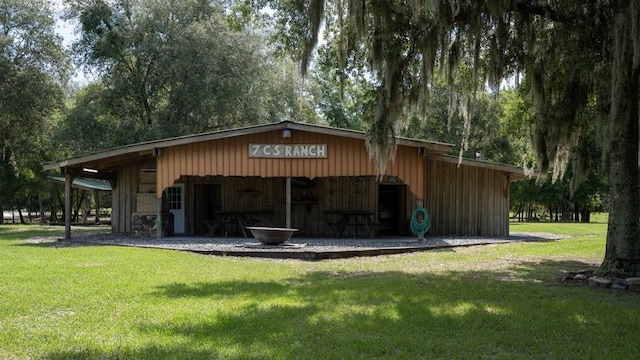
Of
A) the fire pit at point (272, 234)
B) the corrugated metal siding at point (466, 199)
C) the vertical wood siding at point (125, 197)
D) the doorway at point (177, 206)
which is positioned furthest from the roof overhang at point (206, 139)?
the fire pit at point (272, 234)

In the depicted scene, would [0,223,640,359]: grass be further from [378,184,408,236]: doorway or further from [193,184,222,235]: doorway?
[193,184,222,235]: doorway

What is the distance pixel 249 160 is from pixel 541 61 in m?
8.39

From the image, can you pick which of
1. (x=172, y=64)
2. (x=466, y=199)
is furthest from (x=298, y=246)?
(x=172, y=64)

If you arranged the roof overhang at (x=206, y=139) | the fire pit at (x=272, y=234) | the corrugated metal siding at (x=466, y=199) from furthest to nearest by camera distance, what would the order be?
1. the corrugated metal siding at (x=466, y=199)
2. the roof overhang at (x=206, y=139)
3. the fire pit at (x=272, y=234)

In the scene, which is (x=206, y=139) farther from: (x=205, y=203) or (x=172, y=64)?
(x=172, y=64)

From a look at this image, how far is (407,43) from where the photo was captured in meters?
10.6

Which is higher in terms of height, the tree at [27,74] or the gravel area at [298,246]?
the tree at [27,74]

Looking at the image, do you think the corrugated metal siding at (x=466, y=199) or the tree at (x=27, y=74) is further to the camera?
the tree at (x=27, y=74)

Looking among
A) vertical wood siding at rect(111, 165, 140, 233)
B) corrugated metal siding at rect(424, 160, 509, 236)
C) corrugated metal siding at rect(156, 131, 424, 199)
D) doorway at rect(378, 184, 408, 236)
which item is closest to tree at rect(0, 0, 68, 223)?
vertical wood siding at rect(111, 165, 140, 233)

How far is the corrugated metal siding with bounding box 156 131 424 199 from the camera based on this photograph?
51.5 feet

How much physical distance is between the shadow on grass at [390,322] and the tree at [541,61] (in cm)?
216

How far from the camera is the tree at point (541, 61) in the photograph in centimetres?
825

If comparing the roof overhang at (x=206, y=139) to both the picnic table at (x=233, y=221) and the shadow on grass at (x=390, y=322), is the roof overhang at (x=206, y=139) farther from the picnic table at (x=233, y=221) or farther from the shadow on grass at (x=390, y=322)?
the shadow on grass at (x=390, y=322)

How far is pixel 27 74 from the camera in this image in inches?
928
